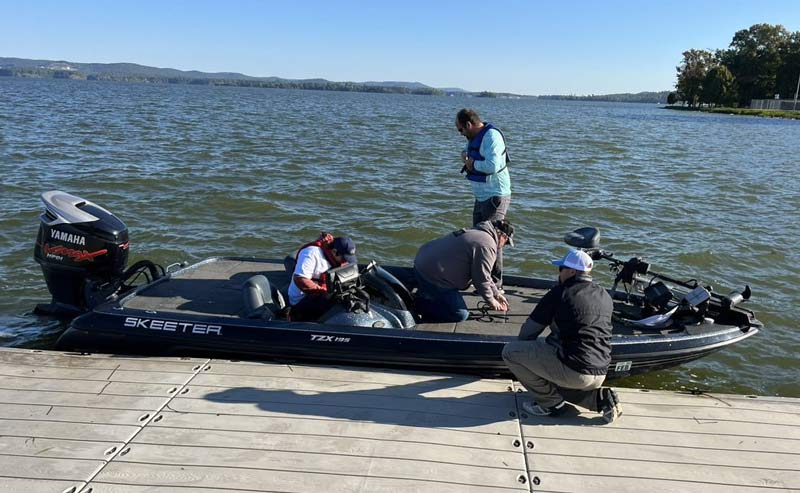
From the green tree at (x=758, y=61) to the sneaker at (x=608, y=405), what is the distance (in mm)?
106932

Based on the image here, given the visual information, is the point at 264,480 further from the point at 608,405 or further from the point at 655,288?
the point at 655,288

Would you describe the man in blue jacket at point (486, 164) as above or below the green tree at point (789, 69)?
below

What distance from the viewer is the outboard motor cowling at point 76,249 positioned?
20.6ft

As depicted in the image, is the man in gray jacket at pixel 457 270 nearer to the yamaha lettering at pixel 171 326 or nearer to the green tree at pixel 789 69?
the yamaha lettering at pixel 171 326

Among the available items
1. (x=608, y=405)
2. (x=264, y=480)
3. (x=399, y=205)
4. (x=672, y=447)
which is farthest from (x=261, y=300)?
(x=399, y=205)

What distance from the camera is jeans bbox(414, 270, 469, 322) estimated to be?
6008mm

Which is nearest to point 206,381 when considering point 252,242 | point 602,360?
point 602,360

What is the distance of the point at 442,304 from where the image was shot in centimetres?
603

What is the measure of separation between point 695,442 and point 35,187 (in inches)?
602

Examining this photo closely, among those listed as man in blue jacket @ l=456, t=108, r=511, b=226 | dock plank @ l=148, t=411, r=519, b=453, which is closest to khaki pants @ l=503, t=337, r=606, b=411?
dock plank @ l=148, t=411, r=519, b=453

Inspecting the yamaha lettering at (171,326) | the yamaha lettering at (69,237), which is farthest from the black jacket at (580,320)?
the yamaha lettering at (69,237)

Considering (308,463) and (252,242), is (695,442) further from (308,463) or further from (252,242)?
(252,242)

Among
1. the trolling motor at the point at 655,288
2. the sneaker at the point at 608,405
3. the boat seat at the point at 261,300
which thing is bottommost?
the sneaker at the point at 608,405

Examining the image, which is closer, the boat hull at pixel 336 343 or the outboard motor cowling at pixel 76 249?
the boat hull at pixel 336 343
